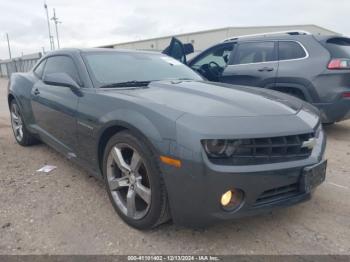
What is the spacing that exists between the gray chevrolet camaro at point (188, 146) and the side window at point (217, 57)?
11.4 feet

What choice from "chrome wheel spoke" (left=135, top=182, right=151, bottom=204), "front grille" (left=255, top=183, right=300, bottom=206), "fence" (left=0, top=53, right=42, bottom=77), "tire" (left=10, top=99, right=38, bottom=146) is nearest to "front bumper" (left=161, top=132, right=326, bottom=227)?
"front grille" (left=255, top=183, right=300, bottom=206)

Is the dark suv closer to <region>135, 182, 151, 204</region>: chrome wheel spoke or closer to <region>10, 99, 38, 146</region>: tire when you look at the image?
<region>10, 99, 38, 146</region>: tire

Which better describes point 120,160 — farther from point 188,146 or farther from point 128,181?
point 188,146

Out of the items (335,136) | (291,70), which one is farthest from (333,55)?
(335,136)

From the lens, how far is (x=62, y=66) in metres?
3.63

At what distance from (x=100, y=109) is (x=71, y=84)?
1.83 feet

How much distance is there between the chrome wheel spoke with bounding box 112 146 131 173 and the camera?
247 centimetres

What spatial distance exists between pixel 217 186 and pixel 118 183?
37.9 inches

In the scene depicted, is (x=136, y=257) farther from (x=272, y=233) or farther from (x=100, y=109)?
(x=100, y=109)

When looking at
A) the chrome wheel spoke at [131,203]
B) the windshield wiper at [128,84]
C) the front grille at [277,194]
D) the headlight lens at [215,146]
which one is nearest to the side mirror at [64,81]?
the windshield wiper at [128,84]

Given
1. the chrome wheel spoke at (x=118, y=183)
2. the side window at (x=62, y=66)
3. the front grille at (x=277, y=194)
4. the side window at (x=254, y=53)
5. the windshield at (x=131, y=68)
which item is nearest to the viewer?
the front grille at (x=277, y=194)

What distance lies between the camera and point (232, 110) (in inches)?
88.1

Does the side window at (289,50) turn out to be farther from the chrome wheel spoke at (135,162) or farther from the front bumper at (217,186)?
the chrome wheel spoke at (135,162)

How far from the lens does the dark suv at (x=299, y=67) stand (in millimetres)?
4766
